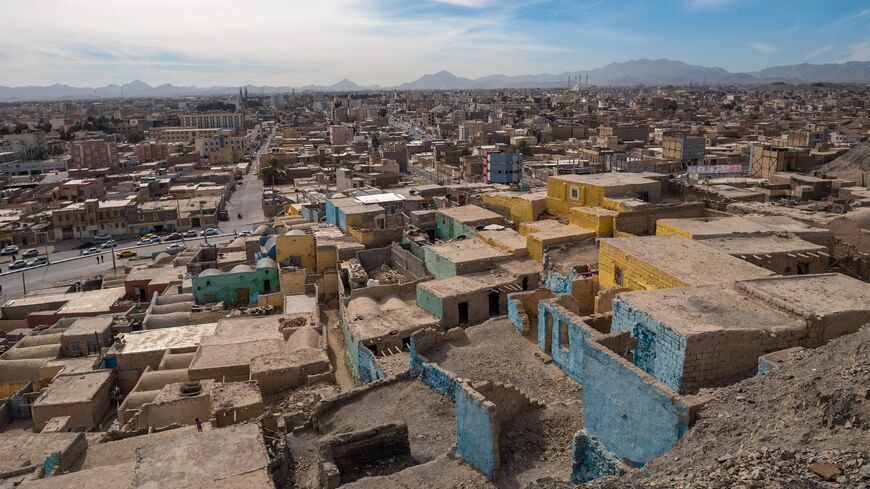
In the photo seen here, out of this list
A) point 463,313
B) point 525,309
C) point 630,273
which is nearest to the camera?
point 630,273

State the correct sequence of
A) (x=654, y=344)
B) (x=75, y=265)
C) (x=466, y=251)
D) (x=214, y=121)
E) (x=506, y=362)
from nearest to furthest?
(x=654, y=344) < (x=506, y=362) < (x=466, y=251) < (x=75, y=265) < (x=214, y=121)

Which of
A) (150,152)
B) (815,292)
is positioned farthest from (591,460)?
(150,152)

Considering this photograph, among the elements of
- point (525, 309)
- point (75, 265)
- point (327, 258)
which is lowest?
point (75, 265)

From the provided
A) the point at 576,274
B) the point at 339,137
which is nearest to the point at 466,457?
the point at 576,274

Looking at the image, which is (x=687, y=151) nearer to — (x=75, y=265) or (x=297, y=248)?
(x=297, y=248)

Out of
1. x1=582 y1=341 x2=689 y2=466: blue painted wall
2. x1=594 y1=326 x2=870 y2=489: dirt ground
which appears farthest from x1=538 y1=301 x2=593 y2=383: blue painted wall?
x1=594 y1=326 x2=870 y2=489: dirt ground

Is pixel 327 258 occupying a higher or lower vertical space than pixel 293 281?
higher
